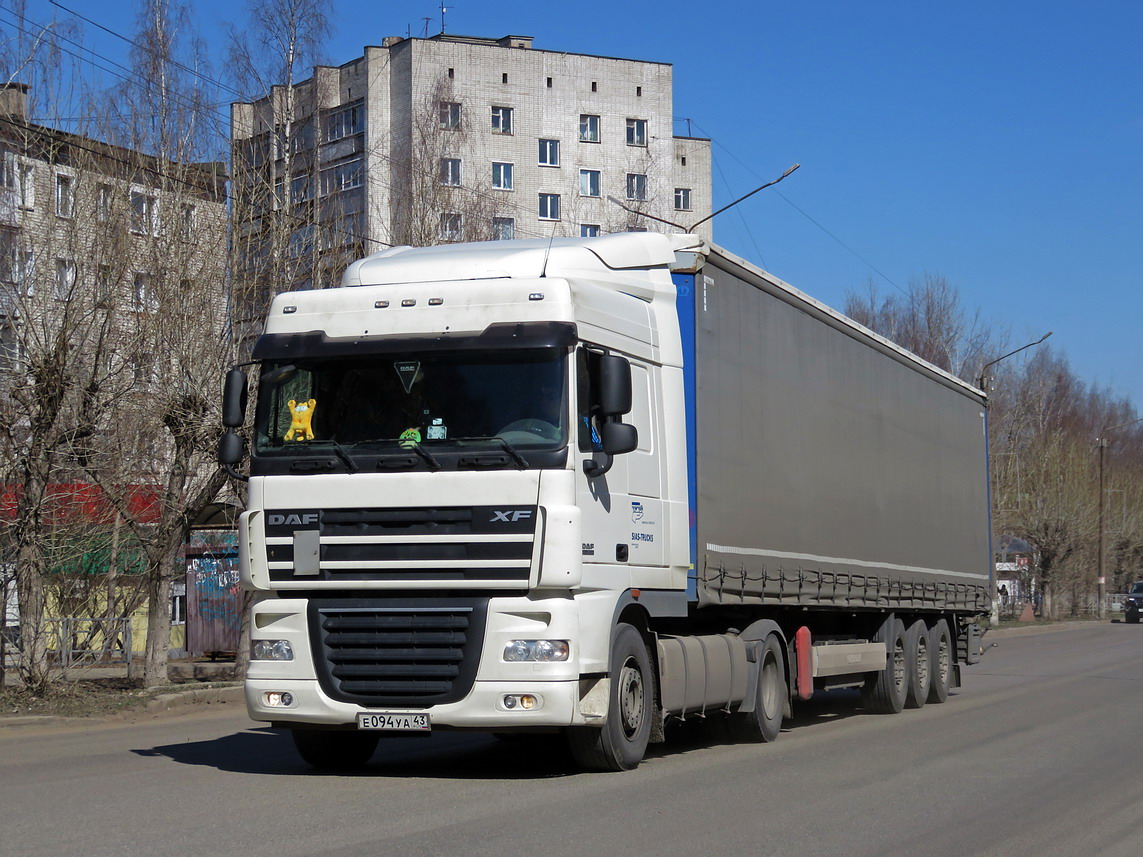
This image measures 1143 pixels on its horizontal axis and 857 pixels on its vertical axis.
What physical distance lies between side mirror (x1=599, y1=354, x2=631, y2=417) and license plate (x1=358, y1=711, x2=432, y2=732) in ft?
7.67

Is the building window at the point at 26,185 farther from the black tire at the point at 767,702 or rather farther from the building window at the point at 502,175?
the building window at the point at 502,175

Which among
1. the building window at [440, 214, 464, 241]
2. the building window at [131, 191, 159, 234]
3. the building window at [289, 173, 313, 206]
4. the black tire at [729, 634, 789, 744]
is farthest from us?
the building window at [440, 214, 464, 241]

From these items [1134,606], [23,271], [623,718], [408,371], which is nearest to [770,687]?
[623,718]

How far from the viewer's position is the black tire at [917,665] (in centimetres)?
1740

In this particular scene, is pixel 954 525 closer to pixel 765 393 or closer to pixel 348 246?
pixel 765 393

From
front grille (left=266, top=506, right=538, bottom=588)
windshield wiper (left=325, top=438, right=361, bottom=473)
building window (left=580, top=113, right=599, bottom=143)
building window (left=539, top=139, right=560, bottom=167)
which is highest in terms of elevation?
building window (left=580, top=113, right=599, bottom=143)

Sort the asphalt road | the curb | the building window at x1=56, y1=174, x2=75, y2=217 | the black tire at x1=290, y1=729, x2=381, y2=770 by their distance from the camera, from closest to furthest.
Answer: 1. the asphalt road
2. the black tire at x1=290, y1=729, x2=381, y2=770
3. the curb
4. the building window at x1=56, y1=174, x2=75, y2=217

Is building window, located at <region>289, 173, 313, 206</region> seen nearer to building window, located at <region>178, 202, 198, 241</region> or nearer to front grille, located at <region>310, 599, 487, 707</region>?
building window, located at <region>178, 202, 198, 241</region>

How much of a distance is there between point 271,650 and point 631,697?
2523mm

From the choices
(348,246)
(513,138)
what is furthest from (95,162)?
(513,138)

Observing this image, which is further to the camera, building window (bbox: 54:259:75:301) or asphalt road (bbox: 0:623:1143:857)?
building window (bbox: 54:259:75:301)

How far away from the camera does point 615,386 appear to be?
9.59 m

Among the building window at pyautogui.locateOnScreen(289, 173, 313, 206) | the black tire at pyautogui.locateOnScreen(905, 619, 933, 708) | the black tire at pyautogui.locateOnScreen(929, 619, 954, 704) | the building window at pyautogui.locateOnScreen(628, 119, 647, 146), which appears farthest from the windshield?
the building window at pyautogui.locateOnScreen(628, 119, 647, 146)

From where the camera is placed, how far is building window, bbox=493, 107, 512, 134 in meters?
63.3
